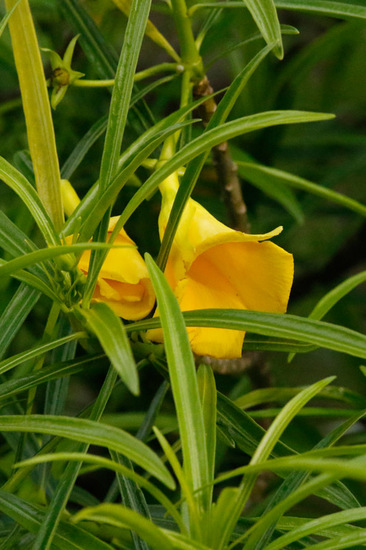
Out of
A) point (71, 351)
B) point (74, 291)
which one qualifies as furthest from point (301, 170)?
point (74, 291)

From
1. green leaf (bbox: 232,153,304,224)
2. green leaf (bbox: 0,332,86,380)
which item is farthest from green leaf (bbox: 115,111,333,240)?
green leaf (bbox: 232,153,304,224)

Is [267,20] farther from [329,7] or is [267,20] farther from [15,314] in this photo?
[15,314]

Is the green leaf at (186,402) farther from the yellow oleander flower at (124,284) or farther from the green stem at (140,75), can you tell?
the green stem at (140,75)

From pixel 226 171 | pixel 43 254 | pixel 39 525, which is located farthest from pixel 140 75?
pixel 39 525

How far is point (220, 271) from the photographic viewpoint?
0.52 meters

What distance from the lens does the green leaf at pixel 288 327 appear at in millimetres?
383

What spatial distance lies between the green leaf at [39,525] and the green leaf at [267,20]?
1.22ft

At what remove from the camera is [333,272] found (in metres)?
1.12

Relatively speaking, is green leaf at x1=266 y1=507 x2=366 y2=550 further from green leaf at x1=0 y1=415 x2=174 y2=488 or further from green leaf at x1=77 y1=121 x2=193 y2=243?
green leaf at x1=77 y1=121 x2=193 y2=243

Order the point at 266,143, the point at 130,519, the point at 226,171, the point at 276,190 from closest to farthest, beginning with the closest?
the point at 130,519
the point at 226,171
the point at 276,190
the point at 266,143

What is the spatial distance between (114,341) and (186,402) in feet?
0.18

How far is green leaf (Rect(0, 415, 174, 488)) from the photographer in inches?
12.4

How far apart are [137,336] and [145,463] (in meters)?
0.20

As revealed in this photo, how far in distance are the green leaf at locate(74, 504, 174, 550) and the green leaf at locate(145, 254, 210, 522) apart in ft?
0.12
